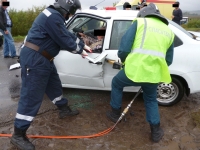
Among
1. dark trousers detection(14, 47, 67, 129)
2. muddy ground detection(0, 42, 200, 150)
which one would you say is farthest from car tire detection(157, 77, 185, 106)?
dark trousers detection(14, 47, 67, 129)

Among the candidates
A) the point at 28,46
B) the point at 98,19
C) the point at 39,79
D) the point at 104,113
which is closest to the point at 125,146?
the point at 104,113

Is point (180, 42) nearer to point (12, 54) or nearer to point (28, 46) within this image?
point (28, 46)

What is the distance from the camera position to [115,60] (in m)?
3.96

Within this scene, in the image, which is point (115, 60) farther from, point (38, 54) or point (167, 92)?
point (38, 54)

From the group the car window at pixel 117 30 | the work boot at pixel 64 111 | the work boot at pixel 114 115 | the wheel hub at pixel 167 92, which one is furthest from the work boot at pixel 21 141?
the wheel hub at pixel 167 92

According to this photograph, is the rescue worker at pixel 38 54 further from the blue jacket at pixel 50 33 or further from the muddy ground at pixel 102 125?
the muddy ground at pixel 102 125

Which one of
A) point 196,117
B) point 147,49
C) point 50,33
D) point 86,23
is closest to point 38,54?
point 50,33

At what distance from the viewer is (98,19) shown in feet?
13.7

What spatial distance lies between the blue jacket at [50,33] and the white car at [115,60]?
88cm

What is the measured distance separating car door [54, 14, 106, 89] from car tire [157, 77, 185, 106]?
106 centimetres

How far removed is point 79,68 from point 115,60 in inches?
26.5

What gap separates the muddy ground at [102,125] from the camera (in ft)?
10.7

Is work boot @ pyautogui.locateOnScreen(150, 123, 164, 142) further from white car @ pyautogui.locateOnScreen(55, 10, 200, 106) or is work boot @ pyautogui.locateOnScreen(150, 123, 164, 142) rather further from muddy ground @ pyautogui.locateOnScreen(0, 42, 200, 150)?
white car @ pyautogui.locateOnScreen(55, 10, 200, 106)

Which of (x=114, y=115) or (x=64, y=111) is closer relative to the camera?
(x=114, y=115)
